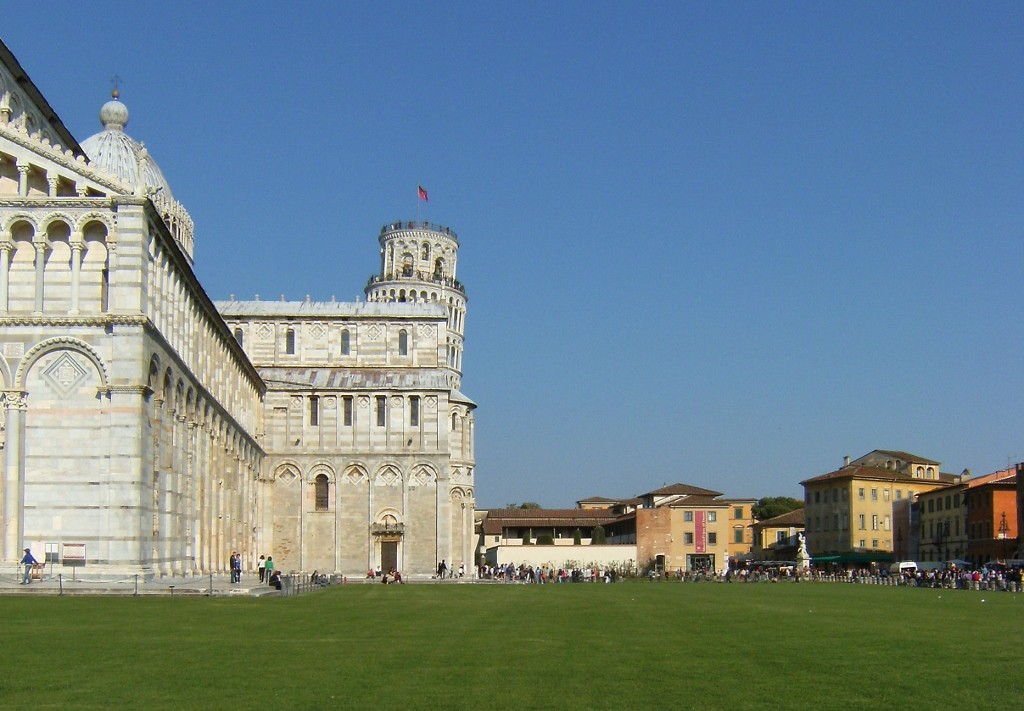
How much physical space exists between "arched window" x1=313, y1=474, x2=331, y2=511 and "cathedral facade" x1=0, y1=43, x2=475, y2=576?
0.10 meters

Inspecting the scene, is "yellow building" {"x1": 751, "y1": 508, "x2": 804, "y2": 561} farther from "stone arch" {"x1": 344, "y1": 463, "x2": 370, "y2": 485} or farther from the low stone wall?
"stone arch" {"x1": 344, "y1": 463, "x2": 370, "y2": 485}

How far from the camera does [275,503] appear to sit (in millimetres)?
79000

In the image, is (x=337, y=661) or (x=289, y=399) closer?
(x=337, y=661)

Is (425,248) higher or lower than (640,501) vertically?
higher

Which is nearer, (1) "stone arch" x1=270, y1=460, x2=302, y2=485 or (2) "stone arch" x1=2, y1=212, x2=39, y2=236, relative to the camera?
(2) "stone arch" x1=2, y1=212, x2=39, y2=236

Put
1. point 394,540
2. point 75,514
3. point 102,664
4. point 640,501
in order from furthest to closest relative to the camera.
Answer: point 640,501 < point 394,540 < point 75,514 < point 102,664

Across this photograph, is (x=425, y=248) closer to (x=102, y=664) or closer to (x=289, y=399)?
(x=289, y=399)

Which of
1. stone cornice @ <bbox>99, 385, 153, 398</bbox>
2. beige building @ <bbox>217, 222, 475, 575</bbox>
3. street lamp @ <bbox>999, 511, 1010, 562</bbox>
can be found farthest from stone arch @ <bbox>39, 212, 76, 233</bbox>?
street lamp @ <bbox>999, 511, 1010, 562</bbox>

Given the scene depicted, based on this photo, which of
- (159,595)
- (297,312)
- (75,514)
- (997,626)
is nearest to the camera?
(997,626)

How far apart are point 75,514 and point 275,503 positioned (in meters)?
38.6

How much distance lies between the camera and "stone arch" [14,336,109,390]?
1606 inches

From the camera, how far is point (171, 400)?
46.7m

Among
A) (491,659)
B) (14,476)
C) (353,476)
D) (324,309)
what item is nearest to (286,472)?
(353,476)

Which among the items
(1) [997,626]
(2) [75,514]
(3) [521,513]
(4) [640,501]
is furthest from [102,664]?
(4) [640,501]
